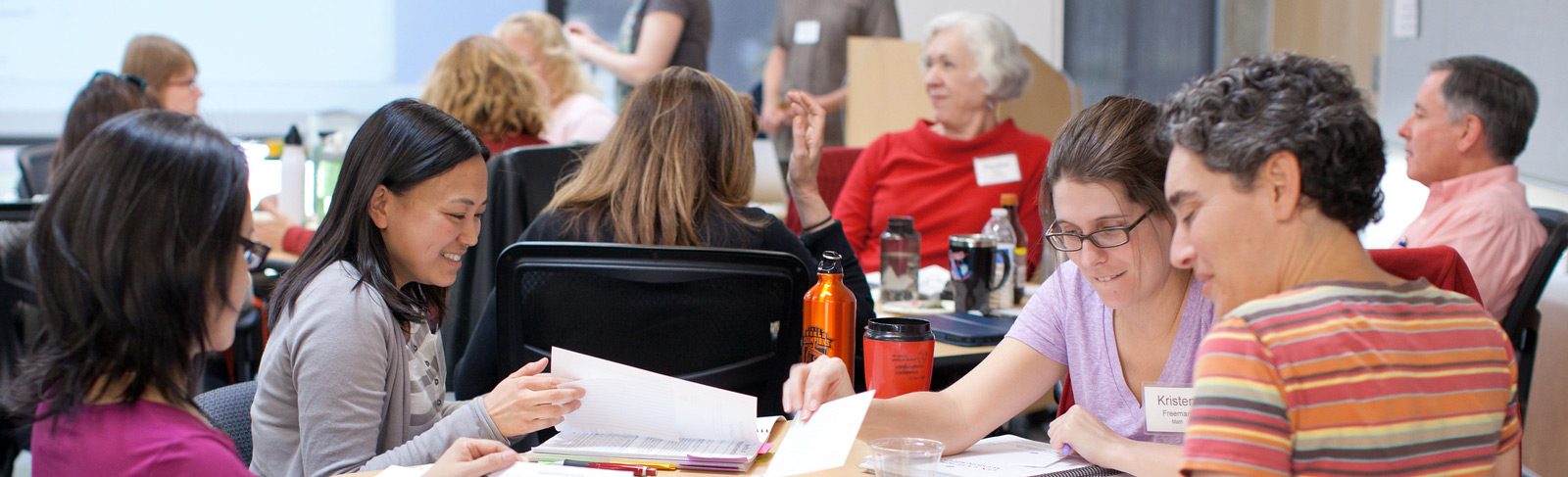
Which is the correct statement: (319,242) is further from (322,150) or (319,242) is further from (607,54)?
(607,54)

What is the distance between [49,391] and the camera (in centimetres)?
105

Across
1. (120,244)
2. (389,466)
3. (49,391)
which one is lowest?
(389,466)

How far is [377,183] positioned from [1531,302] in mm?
2354

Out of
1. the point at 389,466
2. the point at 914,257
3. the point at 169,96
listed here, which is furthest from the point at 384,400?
the point at 169,96

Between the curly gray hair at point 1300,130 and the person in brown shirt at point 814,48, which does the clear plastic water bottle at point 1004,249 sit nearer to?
the curly gray hair at point 1300,130

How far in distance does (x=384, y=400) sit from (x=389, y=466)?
18 centimetres

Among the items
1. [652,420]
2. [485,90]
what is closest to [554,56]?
[485,90]

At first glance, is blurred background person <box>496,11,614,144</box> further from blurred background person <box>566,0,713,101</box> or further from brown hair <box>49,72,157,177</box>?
brown hair <box>49,72,157,177</box>

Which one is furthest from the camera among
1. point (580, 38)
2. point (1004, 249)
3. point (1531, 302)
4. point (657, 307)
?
point (580, 38)

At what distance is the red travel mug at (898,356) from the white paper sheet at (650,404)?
0.80 feet

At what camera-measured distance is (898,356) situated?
1555 mm

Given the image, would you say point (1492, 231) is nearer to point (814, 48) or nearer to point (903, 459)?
point (903, 459)

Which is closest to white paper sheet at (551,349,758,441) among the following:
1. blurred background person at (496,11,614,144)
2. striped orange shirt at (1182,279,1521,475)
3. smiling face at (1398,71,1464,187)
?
striped orange shirt at (1182,279,1521,475)

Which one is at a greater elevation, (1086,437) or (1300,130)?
(1300,130)
